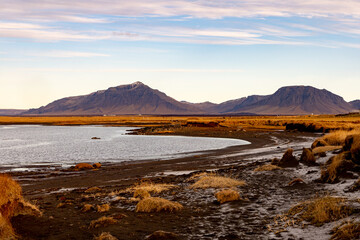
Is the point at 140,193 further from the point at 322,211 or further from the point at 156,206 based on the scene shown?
the point at 322,211

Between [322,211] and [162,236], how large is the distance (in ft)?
13.9

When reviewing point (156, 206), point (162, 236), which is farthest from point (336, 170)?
point (162, 236)

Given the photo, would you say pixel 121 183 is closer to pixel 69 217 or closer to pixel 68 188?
pixel 68 188

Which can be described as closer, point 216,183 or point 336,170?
point 336,170

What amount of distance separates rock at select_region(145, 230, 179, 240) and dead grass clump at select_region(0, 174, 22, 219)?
4.30 m

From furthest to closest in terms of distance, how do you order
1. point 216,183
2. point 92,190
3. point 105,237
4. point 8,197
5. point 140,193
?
point 92,190
point 216,183
point 140,193
point 8,197
point 105,237

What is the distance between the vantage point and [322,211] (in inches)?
378

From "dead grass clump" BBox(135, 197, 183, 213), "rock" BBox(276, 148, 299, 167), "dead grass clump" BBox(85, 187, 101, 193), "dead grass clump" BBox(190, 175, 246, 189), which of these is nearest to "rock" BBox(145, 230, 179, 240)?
"dead grass clump" BBox(135, 197, 183, 213)

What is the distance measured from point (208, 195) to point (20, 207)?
22.0 ft

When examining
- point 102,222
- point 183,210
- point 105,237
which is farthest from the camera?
point 183,210

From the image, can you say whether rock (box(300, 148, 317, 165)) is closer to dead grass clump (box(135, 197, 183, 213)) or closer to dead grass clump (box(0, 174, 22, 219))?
dead grass clump (box(135, 197, 183, 213))

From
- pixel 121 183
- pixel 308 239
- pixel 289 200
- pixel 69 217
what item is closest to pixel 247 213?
pixel 289 200

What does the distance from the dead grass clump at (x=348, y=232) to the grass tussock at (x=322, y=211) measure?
37.3 inches

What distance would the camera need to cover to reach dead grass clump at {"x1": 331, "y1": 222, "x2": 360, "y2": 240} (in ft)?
25.6
